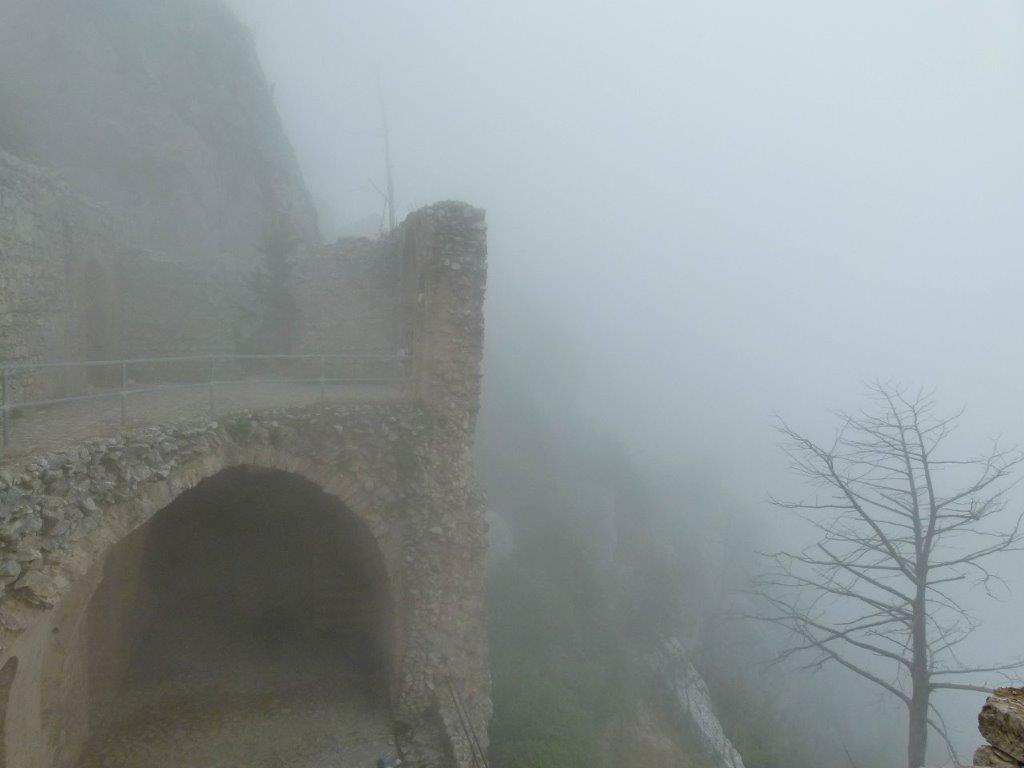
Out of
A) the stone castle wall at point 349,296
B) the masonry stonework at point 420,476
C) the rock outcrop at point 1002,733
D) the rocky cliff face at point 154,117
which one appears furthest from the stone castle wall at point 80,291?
the rock outcrop at point 1002,733

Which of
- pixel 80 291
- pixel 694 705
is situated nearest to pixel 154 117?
pixel 80 291

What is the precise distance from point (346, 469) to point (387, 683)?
3.53 m

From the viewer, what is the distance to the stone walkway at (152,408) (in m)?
7.12

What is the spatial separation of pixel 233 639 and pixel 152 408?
196 inches

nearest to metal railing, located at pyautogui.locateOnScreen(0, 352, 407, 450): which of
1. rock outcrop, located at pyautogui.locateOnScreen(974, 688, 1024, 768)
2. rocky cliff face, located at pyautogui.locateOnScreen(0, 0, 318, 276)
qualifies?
rocky cliff face, located at pyautogui.locateOnScreen(0, 0, 318, 276)

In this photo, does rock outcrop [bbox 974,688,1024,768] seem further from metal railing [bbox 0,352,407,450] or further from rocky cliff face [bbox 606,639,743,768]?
rocky cliff face [bbox 606,639,743,768]

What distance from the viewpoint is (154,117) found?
2128 centimetres

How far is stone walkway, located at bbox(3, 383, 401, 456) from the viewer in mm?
7117

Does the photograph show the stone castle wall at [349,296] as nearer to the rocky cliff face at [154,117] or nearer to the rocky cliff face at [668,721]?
the rocky cliff face at [154,117]

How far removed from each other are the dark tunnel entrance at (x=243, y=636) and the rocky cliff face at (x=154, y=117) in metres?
9.61

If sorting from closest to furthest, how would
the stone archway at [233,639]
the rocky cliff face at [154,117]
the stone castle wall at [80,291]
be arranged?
the stone archway at [233,639], the stone castle wall at [80,291], the rocky cliff face at [154,117]

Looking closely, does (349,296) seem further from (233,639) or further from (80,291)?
(233,639)

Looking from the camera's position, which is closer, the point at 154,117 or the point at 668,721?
the point at 668,721

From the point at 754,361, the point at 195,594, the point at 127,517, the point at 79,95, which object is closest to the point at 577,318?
the point at 754,361
